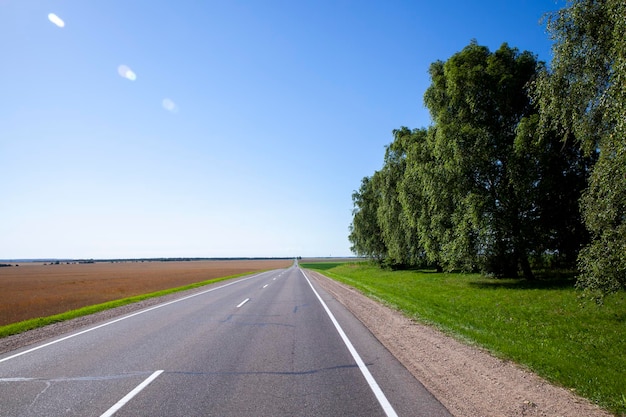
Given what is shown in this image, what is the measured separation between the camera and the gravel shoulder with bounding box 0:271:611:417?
169 inches

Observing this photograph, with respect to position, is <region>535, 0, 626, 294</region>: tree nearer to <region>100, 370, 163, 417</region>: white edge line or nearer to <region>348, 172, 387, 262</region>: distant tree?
<region>100, 370, 163, 417</region>: white edge line

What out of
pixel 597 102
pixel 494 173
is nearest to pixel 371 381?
pixel 597 102

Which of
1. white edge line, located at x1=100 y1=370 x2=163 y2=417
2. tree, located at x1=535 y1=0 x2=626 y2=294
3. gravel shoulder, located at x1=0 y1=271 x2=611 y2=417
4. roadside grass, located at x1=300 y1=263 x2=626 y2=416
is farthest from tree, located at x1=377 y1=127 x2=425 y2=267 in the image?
A: white edge line, located at x1=100 y1=370 x2=163 y2=417

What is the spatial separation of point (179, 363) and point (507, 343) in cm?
707

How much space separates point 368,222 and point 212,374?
4128cm

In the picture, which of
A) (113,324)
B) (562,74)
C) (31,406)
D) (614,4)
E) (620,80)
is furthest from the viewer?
(113,324)

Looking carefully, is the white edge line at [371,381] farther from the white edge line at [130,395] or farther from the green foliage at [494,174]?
the green foliage at [494,174]

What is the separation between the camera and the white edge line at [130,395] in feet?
13.9

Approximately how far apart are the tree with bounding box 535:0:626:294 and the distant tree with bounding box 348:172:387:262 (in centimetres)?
3109

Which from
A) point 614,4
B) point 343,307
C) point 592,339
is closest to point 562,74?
point 614,4

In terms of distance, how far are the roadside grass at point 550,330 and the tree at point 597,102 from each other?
1776mm

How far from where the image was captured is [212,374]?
5684 mm

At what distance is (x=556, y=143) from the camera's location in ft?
65.3

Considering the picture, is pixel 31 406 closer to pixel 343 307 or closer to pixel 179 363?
pixel 179 363
